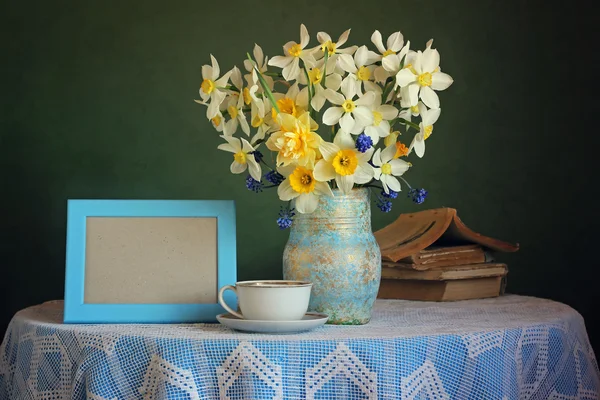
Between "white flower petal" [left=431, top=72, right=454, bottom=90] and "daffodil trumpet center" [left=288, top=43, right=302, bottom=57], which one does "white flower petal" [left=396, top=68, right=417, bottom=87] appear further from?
"daffodil trumpet center" [left=288, top=43, right=302, bottom=57]

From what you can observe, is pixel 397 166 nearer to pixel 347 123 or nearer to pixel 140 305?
pixel 347 123

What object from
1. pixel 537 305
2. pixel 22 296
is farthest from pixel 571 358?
pixel 22 296

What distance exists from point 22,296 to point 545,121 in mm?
1620

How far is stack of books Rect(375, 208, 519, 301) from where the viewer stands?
1649 mm

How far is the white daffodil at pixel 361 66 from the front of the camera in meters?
1.26

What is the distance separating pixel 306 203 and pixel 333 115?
0.50 feet

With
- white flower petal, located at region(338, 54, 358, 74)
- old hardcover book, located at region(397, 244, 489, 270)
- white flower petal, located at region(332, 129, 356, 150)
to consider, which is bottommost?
old hardcover book, located at region(397, 244, 489, 270)

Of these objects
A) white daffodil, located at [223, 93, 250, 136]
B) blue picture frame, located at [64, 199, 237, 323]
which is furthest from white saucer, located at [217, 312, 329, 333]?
white daffodil, located at [223, 93, 250, 136]

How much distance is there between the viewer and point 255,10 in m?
2.26

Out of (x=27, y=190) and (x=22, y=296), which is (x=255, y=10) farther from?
(x=22, y=296)

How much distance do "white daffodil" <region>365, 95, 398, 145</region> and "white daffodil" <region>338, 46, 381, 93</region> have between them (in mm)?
35

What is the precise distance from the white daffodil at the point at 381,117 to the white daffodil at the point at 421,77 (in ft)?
0.11

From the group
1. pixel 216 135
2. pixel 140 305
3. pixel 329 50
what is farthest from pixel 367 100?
pixel 216 135

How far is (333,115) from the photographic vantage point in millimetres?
1232
